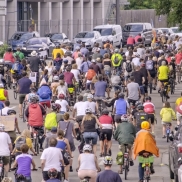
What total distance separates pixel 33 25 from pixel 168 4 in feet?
97.0

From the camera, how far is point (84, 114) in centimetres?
2423

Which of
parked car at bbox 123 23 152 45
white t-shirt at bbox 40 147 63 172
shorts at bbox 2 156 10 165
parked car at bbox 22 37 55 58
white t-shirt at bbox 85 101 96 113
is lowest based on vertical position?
shorts at bbox 2 156 10 165

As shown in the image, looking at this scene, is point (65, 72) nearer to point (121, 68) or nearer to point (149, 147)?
point (121, 68)

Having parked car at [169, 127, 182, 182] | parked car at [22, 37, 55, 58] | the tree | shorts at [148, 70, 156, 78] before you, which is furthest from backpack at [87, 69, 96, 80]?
parked car at [22, 37, 55, 58]

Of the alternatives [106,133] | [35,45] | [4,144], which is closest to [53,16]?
[35,45]

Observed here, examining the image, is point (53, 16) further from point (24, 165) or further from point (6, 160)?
point (24, 165)

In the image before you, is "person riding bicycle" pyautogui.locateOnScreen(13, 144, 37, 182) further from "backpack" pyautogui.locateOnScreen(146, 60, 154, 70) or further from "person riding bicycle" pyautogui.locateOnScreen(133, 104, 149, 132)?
"backpack" pyautogui.locateOnScreen(146, 60, 154, 70)

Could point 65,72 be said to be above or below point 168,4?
below

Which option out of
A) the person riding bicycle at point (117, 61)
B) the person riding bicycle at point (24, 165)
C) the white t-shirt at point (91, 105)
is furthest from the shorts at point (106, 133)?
the person riding bicycle at point (117, 61)

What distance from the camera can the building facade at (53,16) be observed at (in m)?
63.5

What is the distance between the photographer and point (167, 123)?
85.0ft

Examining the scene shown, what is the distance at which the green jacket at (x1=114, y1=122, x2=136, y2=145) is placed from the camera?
20.7 m

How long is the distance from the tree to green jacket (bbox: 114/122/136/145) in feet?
41.3

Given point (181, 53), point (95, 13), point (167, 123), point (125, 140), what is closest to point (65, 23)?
point (95, 13)
